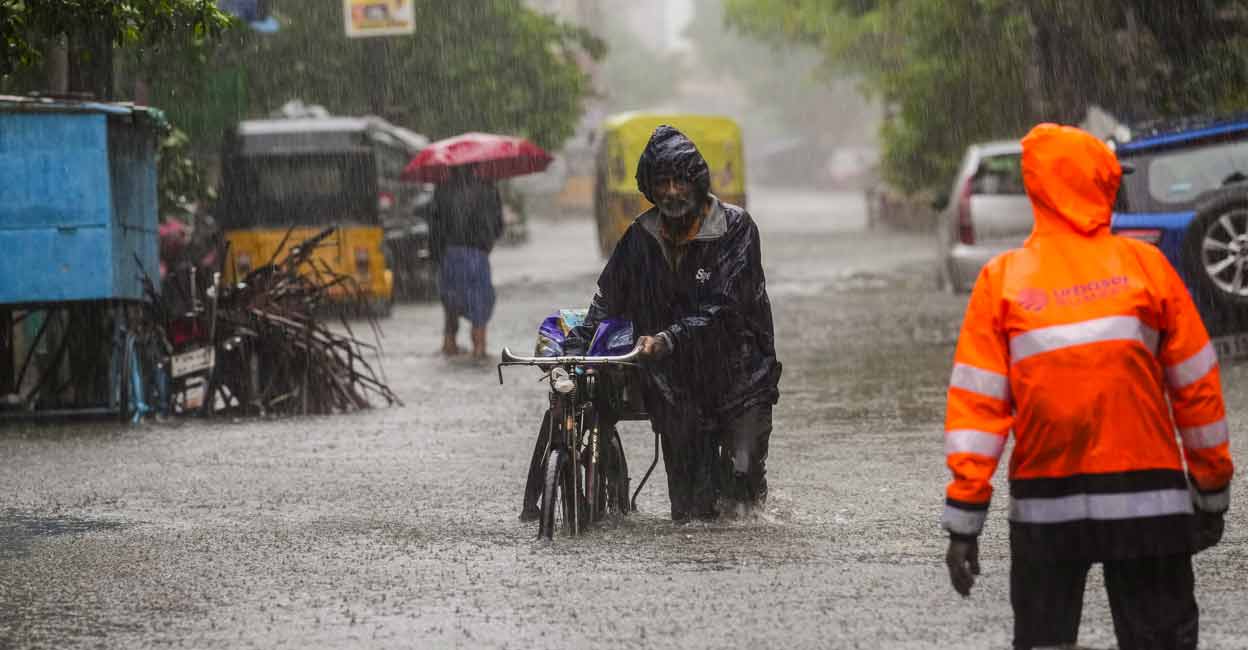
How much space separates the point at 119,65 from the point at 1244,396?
12456 millimetres

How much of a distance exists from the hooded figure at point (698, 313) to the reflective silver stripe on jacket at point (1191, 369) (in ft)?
11.7

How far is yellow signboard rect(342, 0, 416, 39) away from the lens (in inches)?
1288

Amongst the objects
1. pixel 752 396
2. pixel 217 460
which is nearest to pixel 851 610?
pixel 752 396

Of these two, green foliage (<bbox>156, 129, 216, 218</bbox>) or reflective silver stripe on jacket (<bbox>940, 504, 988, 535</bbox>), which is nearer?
reflective silver stripe on jacket (<bbox>940, 504, 988, 535</bbox>)

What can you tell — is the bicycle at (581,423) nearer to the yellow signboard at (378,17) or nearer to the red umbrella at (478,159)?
the red umbrella at (478,159)

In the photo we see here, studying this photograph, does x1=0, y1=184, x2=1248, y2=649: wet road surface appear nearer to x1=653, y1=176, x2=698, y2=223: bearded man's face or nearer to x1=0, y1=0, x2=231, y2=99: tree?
x1=653, y1=176, x2=698, y2=223: bearded man's face

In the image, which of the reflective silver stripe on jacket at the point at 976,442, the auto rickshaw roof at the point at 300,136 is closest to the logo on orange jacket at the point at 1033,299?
the reflective silver stripe on jacket at the point at 976,442

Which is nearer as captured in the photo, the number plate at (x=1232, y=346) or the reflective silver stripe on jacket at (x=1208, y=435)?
the reflective silver stripe on jacket at (x=1208, y=435)

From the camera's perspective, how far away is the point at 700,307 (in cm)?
818

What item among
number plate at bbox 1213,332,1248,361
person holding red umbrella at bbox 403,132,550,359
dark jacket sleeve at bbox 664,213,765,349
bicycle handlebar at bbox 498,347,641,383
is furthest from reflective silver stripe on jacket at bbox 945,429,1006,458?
person holding red umbrella at bbox 403,132,550,359

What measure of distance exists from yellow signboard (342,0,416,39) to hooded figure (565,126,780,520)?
2503 centimetres

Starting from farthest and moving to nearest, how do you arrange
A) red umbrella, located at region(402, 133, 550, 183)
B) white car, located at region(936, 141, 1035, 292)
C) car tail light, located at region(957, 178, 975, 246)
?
1. car tail light, located at region(957, 178, 975, 246)
2. white car, located at region(936, 141, 1035, 292)
3. red umbrella, located at region(402, 133, 550, 183)

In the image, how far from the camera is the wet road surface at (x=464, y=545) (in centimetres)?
649

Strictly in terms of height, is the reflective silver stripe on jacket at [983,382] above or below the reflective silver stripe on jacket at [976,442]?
above
